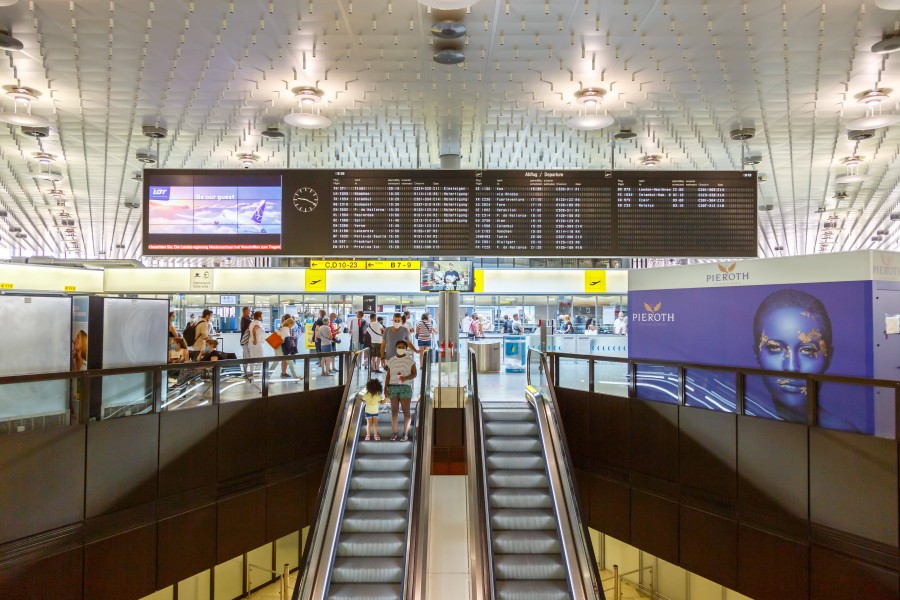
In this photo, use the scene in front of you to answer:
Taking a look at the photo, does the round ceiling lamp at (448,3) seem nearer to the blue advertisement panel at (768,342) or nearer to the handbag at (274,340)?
the blue advertisement panel at (768,342)

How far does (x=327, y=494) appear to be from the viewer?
7.90 meters

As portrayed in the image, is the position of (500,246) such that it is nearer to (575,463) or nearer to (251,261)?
(575,463)

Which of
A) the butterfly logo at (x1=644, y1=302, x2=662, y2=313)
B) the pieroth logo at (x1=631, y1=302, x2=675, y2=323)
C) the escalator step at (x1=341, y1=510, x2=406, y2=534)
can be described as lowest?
the escalator step at (x1=341, y1=510, x2=406, y2=534)

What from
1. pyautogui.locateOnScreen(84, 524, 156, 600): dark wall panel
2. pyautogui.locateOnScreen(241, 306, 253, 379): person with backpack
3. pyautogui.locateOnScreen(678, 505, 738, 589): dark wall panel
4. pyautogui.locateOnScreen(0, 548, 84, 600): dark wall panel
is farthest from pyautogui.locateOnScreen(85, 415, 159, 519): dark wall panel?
pyautogui.locateOnScreen(678, 505, 738, 589): dark wall panel

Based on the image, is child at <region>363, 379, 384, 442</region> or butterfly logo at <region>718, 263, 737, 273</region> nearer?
butterfly logo at <region>718, 263, 737, 273</region>

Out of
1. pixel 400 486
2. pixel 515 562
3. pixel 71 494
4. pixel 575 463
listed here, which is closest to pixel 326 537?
pixel 400 486

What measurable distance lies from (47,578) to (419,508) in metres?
3.84

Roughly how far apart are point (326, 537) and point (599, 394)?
4.48 meters

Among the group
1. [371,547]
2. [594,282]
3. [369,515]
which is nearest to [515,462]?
[369,515]

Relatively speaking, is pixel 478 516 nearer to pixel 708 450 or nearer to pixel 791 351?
pixel 708 450

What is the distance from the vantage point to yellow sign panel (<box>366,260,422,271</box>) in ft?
63.2

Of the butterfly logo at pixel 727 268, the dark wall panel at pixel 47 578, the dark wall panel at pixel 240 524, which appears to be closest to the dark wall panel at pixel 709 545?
the butterfly logo at pixel 727 268

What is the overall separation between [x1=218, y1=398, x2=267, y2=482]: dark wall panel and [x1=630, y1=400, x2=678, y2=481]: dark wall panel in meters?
5.25

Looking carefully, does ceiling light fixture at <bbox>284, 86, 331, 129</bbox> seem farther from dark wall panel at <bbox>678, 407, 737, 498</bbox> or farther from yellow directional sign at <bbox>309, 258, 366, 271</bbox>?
yellow directional sign at <bbox>309, 258, 366, 271</bbox>
